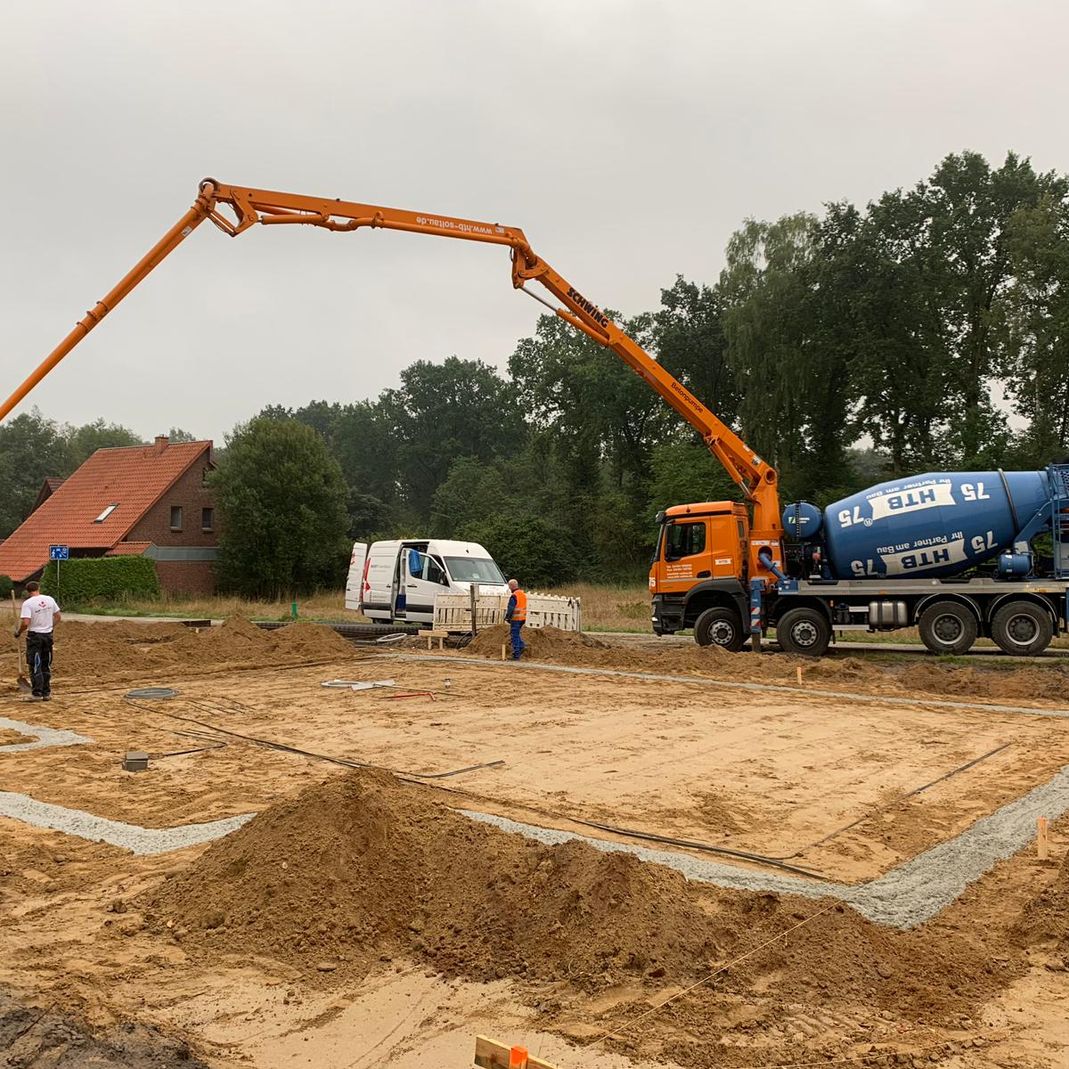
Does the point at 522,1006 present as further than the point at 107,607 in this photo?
No

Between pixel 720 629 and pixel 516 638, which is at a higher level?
pixel 720 629

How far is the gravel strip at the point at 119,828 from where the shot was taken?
6270mm

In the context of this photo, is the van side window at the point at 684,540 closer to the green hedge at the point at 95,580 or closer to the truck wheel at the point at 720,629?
the truck wheel at the point at 720,629

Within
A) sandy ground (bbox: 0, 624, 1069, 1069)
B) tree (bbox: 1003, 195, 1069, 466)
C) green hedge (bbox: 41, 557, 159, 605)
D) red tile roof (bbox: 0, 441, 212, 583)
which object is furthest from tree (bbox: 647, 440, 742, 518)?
sandy ground (bbox: 0, 624, 1069, 1069)

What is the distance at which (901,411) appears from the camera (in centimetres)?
4197

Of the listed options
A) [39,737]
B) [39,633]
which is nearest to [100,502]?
[39,633]

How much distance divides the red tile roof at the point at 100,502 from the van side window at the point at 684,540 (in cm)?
2889

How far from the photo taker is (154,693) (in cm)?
1393

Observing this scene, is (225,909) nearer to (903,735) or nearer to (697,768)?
(697,768)

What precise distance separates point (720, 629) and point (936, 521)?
15.1ft

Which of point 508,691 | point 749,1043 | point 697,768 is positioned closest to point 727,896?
Answer: point 749,1043

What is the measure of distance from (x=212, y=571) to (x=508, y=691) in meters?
33.9

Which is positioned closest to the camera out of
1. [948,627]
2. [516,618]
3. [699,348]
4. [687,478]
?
[948,627]

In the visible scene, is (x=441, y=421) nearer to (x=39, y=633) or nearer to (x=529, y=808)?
(x=39, y=633)
